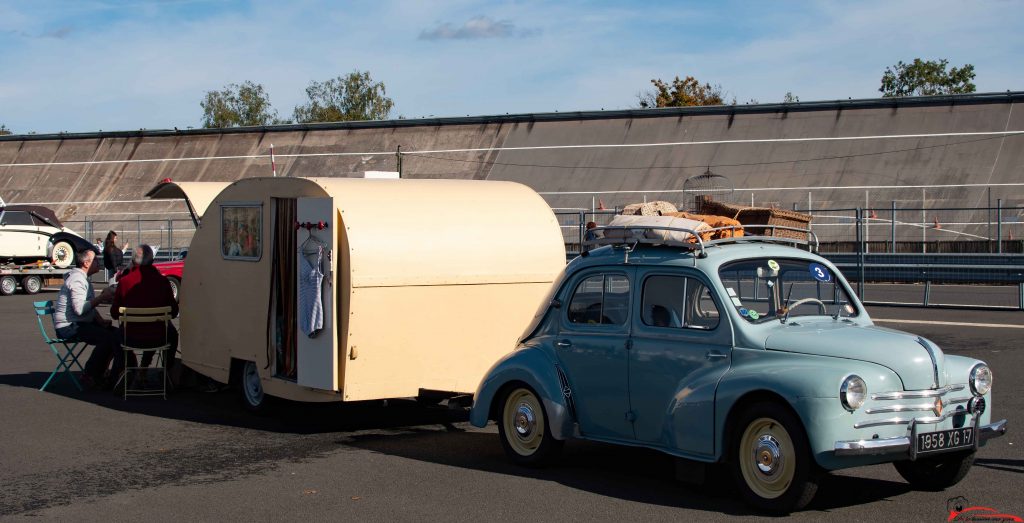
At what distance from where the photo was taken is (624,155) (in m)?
51.2

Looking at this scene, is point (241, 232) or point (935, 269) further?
point (935, 269)

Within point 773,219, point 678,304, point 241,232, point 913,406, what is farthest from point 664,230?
point 773,219

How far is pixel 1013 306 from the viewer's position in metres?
21.0

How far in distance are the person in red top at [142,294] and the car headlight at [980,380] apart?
8803 millimetres

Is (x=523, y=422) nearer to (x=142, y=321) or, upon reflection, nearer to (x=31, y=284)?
(x=142, y=321)

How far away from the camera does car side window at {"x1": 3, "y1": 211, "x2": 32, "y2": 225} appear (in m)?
33.2

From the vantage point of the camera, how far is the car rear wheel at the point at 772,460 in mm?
6621

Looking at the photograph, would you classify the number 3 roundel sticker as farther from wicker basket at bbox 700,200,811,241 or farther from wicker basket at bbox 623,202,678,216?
wicker basket at bbox 623,202,678,216

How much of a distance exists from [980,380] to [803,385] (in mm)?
1375

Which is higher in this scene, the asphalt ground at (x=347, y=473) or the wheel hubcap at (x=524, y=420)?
the wheel hubcap at (x=524, y=420)

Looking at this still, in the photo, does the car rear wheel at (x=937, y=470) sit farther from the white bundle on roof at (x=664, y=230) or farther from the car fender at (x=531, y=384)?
the car fender at (x=531, y=384)

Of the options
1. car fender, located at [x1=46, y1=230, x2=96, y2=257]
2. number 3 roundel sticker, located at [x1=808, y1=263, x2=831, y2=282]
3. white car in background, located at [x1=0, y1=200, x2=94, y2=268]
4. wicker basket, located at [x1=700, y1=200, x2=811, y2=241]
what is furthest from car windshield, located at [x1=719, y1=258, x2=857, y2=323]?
car fender, located at [x1=46, y1=230, x2=96, y2=257]

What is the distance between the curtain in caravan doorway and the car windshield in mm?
4712

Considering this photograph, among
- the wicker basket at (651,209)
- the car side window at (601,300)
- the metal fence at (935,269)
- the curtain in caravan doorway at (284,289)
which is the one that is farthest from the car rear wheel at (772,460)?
the metal fence at (935,269)
